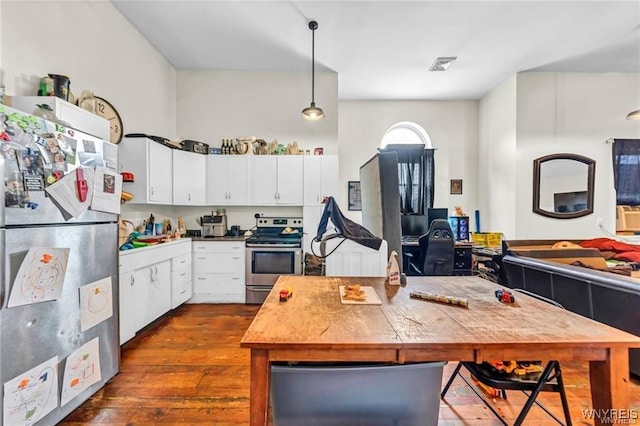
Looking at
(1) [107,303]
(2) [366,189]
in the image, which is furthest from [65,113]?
(2) [366,189]

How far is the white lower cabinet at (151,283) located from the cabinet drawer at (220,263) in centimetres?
15

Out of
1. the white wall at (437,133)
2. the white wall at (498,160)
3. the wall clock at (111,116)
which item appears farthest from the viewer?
the white wall at (437,133)

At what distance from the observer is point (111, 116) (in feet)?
10.0

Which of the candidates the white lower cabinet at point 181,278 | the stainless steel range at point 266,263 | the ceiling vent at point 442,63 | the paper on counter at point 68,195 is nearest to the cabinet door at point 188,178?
the white lower cabinet at point 181,278

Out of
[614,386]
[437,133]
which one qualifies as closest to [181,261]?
[614,386]

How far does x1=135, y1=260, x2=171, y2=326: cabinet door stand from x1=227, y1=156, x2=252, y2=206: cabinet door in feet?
4.45

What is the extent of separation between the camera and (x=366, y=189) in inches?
137

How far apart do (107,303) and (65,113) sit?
140 cm

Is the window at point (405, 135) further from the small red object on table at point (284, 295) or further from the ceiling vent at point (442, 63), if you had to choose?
the small red object on table at point (284, 295)

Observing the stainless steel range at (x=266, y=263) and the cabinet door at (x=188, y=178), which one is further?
the stainless steel range at (x=266, y=263)

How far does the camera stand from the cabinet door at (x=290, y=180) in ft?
14.0

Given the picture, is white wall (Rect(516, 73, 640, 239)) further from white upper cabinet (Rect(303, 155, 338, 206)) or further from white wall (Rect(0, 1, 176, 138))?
white wall (Rect(0, 1, 176, 138))

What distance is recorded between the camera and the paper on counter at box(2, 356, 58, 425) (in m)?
1.44

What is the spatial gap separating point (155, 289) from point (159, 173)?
1.38 m
